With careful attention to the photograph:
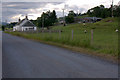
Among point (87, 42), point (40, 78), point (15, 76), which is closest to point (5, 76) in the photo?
point (15, 76)

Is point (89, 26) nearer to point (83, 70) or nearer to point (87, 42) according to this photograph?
point (87, 42)

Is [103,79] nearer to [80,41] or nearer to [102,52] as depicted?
[102,52]

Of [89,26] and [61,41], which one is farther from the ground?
[89,26]

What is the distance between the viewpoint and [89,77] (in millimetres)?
6594

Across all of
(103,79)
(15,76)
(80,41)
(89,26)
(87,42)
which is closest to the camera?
(103,79)

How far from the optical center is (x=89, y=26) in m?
18.9

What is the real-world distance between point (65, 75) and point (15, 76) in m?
1.76

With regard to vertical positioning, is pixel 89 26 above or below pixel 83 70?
above

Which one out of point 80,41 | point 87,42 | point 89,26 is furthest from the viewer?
point 89,26

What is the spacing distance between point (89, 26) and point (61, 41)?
3.61 meters

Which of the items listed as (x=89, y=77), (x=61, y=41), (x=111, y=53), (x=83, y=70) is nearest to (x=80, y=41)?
(x=61, y=41)

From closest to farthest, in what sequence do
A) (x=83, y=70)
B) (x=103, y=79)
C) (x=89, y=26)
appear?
(x=103, y=79) → (x=83, y=70) → (x=89, y=26)

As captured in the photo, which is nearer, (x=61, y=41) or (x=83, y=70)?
(x=83, y=70)

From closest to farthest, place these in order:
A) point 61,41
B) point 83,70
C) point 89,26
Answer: point 83,70 → point 89,26 → point 61,41
